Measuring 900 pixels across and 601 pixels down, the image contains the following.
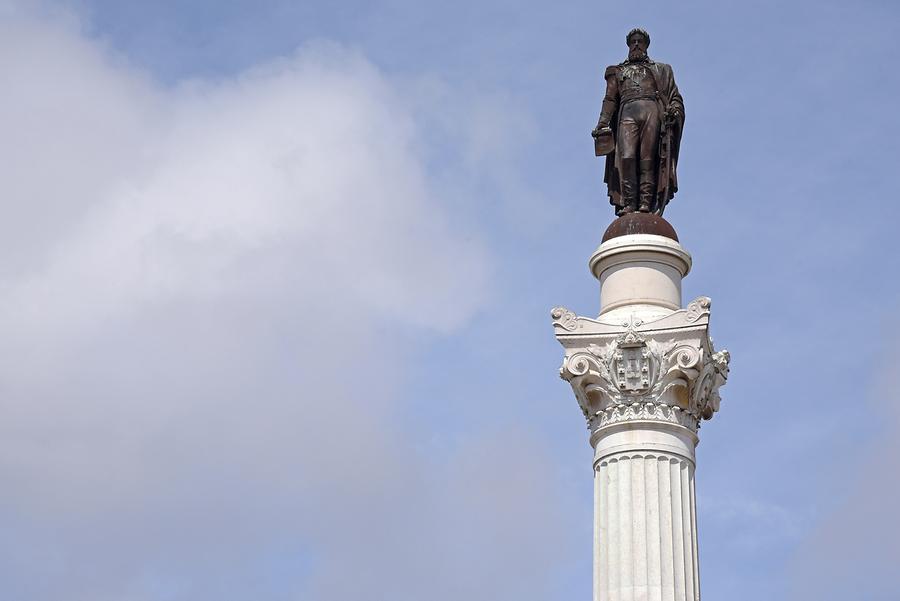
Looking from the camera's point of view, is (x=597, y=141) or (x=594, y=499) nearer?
(x=594, y=499)

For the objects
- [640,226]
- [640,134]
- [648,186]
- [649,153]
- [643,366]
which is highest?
[640,134]

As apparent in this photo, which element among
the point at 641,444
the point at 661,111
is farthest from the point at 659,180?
the point at 641,444

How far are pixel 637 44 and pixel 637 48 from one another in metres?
0.09

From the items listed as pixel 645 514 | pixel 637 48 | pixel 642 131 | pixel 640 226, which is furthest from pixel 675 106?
pixel 645 514

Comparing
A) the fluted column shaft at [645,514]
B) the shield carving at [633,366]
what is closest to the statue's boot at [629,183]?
the shield carving at [633,366]

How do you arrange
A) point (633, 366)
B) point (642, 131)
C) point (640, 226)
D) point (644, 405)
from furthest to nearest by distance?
point (642, 131) < point (640, 226) < point (633, 366) < point (644, 405)

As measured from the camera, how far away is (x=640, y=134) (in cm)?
3297

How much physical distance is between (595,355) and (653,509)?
9.78 feet

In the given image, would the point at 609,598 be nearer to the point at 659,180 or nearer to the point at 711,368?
the point at 711,368

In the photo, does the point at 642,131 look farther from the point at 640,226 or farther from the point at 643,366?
the point at 643,366

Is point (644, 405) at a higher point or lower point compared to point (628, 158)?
lower

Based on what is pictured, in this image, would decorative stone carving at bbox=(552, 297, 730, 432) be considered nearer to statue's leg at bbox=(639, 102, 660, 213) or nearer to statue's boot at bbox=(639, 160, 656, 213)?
statue's boot at bbox=(639, 160, 656, 213)

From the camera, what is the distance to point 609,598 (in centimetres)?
2800

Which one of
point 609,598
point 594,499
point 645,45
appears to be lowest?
point 609,598
